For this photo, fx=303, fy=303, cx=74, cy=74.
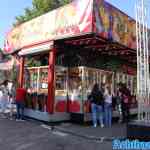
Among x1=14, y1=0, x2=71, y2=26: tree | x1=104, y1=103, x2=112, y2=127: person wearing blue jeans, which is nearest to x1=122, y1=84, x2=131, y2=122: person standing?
x1=104, y1=103, x2=112, y2=127: person wearing blue jeans

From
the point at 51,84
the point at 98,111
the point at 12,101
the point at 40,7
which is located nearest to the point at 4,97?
the point at 12,101

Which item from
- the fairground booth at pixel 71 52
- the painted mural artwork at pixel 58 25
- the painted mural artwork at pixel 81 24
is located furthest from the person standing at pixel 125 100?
the painted mural artwork at pixel 58 25

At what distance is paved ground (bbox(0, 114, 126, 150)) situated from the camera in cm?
876

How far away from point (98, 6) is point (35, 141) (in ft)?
18.2

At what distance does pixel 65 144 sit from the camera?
9.09 metres

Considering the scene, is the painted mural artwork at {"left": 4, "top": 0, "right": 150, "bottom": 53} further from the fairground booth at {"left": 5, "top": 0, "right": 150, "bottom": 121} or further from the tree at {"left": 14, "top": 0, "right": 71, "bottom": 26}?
the tree at {"left": 14, "top": 0, "right": 71, "bottom": 26}

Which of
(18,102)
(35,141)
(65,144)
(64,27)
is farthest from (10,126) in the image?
(64,27)

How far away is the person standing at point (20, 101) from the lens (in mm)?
13633

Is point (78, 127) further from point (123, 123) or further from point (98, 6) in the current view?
point (98, 6)

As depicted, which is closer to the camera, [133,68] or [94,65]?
[94,65]

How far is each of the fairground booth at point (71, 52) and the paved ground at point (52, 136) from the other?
3.74 feet

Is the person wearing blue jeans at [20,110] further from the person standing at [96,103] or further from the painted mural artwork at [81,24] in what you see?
the person standing at [96,103]

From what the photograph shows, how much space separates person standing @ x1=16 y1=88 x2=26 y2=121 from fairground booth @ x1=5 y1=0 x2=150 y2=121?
0.49 m

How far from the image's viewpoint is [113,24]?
12.5 m
